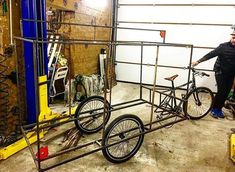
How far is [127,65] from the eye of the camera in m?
6.18

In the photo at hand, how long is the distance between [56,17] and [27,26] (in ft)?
4.17

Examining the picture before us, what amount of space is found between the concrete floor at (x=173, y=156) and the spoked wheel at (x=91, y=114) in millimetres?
125

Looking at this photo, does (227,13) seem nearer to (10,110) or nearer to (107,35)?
(107,35)

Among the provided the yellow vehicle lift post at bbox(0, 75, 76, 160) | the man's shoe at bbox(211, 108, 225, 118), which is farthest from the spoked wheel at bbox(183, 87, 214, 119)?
the yellow vehicle lift post at bbox(0, 75, 76, 160)

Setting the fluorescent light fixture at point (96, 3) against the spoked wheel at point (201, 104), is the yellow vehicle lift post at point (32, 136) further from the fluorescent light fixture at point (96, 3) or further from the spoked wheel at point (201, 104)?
the fluorescent light fixture at point (96, 3)

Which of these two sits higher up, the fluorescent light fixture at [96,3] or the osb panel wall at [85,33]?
the fluorescent light fixture at [96,3]

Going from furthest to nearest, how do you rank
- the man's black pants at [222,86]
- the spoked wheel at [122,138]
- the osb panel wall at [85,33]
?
the osb panel wall at [85,33] < the man's black pants at [222,86] < the spoked wheel at [122,138]

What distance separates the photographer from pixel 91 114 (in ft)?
9.68

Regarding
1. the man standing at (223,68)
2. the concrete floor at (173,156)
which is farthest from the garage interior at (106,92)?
the man standing at (223,68)

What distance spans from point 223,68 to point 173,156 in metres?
2.04

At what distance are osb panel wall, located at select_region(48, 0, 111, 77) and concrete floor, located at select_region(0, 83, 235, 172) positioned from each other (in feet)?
6.94

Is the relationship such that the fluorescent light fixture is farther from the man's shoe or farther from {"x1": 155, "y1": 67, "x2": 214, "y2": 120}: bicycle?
the man's shoe

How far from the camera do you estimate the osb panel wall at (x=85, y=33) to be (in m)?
4.34

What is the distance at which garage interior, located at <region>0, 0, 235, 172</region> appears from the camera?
7.98ft
